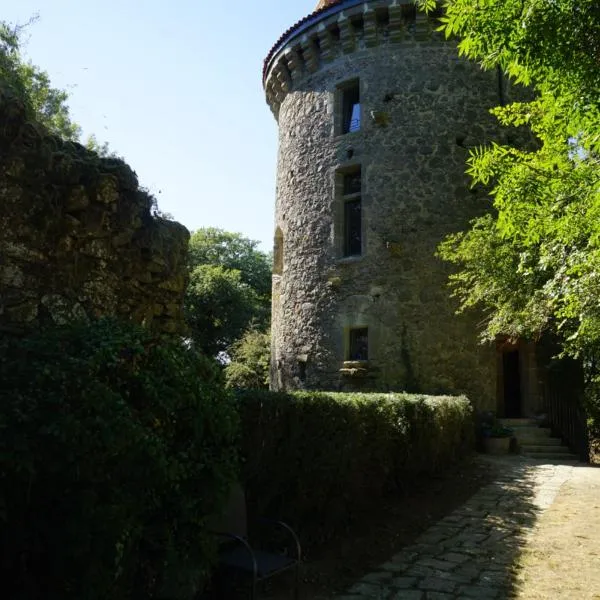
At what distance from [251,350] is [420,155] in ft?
31.7

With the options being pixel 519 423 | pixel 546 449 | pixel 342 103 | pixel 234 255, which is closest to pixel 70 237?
pixel 546 449

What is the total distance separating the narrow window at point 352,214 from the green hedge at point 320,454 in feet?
23.0

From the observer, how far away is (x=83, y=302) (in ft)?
11.2

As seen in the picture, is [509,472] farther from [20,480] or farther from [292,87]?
[292,87]

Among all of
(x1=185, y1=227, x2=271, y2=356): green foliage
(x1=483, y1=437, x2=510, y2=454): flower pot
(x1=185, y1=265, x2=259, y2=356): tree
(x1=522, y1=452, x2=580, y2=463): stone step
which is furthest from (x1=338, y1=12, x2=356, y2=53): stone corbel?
(x1=185, y1=265, x2=259, y2=356): tree

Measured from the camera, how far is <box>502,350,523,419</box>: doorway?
13.2 m

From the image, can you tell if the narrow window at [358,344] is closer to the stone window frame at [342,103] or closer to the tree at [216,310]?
the stone window frame at [342,103]

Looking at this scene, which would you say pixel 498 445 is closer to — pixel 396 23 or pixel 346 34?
pixel 396 23

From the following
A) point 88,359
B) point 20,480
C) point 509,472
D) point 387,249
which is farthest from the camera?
point 387,249

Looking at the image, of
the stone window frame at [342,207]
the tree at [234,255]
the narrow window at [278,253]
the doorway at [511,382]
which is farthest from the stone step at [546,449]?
the tree at [234,255]

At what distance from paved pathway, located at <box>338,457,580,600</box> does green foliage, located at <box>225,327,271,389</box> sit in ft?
39.0

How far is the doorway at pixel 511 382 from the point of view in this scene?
1322 centimetres

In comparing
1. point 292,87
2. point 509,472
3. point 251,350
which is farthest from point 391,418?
point 251,350

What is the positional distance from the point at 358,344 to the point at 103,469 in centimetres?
1082
